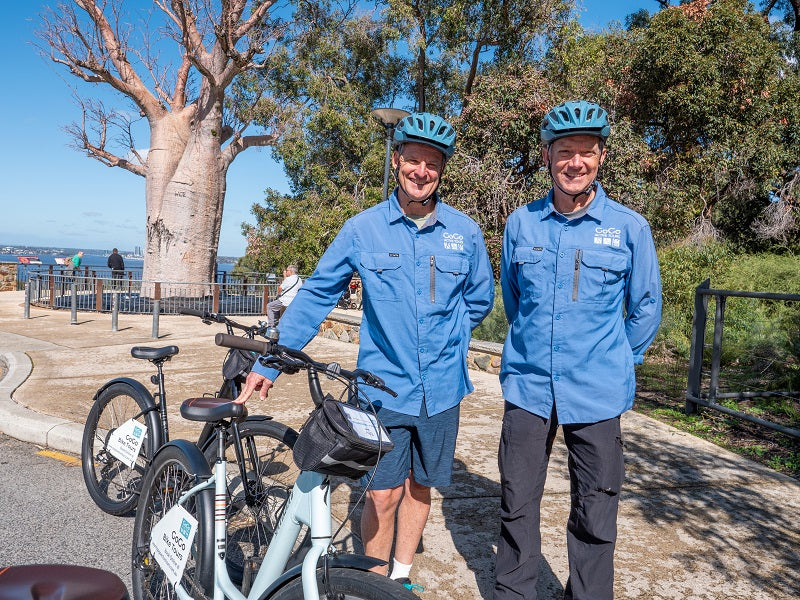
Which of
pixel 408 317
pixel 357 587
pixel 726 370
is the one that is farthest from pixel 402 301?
pixel 726 370

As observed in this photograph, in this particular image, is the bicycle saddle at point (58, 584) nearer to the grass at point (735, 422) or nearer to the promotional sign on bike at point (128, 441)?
the promotional sign on bike at point (128, 441)

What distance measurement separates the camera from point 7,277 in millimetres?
25141

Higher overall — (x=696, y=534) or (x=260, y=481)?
(x=260, y=481)

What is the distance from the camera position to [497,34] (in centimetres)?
1991

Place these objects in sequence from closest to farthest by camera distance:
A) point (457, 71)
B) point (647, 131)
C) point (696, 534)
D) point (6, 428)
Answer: point (696, 534)
point (6, 428)
point (647, 131)
point (457, 71)

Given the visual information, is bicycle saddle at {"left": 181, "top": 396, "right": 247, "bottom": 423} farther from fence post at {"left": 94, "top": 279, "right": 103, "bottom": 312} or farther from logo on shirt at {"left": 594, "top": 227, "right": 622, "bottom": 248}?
fence post at {"left": 94, "top": 279, "right": 103, "bottom": 312}

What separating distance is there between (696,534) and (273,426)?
2.43 metres

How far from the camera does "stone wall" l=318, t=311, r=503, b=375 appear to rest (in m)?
8.42

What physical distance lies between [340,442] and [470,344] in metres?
7.15

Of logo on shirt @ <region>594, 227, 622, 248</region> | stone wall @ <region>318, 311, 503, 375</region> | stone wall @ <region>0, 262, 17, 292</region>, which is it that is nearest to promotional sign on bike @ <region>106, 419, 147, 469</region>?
logo on shirt @ <region>594, 227, 622, 248</region>

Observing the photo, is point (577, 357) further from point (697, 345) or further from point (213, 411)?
point (697, 345)

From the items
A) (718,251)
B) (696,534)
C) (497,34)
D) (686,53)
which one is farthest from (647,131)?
(696,534)

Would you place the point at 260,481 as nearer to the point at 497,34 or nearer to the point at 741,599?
the point at 741,599

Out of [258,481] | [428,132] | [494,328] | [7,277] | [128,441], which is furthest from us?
[7,277]
